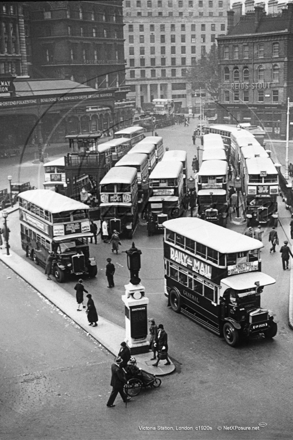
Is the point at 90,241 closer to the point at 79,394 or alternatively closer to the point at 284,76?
the point at 79,394

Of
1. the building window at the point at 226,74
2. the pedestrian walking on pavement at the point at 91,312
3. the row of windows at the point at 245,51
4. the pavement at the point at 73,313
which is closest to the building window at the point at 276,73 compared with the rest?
the row of windows at the point at 245,51

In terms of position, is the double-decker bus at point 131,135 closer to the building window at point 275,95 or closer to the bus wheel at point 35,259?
the bus wheel at point 35,259

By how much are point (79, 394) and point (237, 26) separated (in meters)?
58.1

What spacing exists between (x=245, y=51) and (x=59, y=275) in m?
48.9

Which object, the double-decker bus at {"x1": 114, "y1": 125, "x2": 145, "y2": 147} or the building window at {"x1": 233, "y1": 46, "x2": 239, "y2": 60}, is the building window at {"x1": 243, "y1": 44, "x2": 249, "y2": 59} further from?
the double-decker bus at {"x1": 114, "y1": 125, "x2": 145, "y2": 147}

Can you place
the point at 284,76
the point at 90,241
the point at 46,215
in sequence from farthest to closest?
1. the point at 284,76
2. the point at 90,241
3. the point at 46,215

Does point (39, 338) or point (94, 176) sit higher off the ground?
point (94, 176)

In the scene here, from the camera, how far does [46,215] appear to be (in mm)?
24047

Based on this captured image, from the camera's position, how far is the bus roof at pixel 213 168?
104 ft

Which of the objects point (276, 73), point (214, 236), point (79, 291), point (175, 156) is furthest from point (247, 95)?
point (79, 291)

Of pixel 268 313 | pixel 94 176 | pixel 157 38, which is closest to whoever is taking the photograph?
pixel 268 313

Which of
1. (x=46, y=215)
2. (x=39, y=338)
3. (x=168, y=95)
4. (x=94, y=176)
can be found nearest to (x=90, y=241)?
(x=46, y=215)

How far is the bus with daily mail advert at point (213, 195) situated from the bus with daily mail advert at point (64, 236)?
26.1ft

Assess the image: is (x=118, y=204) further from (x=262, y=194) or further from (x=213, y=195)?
(x=262, y=194)
